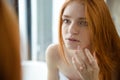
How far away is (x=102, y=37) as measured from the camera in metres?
0.91

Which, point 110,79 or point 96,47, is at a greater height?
point 96,47

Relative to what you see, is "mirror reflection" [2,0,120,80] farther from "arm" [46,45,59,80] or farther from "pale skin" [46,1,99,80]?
"pale skin" [46,1,99,80]

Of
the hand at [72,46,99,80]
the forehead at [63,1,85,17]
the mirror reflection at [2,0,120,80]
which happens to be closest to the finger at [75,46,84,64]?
the hand at [72,46,99,80]

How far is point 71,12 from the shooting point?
863 mm

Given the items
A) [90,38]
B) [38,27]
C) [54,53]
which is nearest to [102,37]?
[90,38]

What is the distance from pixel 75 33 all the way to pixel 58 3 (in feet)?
1.52

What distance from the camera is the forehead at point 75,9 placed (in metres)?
0.84

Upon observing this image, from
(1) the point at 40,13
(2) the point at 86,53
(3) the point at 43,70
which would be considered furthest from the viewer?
(1) the point at 40,13

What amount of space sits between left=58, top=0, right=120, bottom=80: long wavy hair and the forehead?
1 cm

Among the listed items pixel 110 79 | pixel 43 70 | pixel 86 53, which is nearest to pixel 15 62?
pixel 86 53

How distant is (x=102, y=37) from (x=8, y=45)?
627 mm

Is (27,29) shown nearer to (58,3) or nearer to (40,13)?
(40,13)

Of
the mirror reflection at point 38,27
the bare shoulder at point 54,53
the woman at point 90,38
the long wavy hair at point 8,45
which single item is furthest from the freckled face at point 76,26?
the long wavy hair at point 8,45

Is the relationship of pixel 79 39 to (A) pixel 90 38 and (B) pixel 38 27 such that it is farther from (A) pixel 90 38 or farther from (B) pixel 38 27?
(B) pixel 38 27
